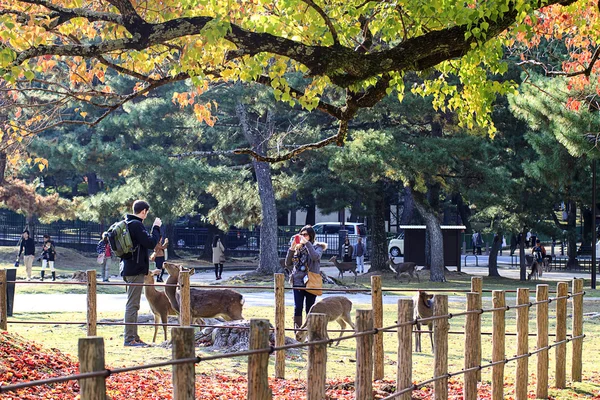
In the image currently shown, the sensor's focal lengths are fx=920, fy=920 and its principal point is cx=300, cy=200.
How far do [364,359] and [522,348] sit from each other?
14.0 feet

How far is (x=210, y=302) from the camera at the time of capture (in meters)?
13.8

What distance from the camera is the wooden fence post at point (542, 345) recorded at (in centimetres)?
1023

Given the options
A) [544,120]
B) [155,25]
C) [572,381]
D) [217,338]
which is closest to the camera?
[155,25]

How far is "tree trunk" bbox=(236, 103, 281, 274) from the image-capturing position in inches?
1287

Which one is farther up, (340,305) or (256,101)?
(256,101)

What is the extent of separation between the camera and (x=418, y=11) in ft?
33.0

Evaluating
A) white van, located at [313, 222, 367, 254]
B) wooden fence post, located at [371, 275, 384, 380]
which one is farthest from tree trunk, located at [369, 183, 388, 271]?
wooden fence post, located at [371, 275, 384, 380]

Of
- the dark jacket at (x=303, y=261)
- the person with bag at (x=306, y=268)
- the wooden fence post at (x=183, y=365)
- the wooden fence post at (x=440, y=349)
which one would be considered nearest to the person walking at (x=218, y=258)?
the person with bag at (x=306, y=268)

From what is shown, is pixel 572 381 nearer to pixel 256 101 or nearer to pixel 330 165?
pixel 330 165

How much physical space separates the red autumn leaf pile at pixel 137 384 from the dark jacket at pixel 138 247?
223cm

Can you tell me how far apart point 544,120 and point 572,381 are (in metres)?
9.86

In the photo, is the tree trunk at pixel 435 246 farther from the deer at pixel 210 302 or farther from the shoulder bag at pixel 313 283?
the shoulder bag at pixel 313 283

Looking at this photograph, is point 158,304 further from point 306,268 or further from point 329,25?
point 329,25

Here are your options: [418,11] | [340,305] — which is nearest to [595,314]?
[340,305]
